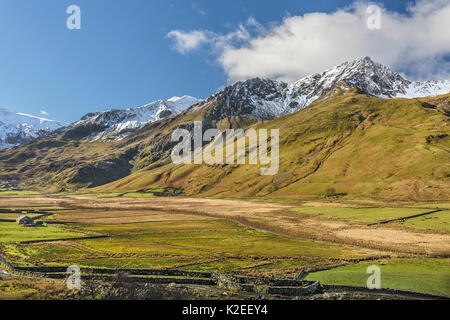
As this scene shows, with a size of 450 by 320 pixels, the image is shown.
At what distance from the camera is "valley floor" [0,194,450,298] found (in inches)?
2226

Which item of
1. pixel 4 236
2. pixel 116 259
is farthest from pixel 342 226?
pixel 4 236

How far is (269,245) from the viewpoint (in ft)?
265

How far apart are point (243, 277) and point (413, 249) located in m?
43.9

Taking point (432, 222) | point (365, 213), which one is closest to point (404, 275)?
point (432, 222)

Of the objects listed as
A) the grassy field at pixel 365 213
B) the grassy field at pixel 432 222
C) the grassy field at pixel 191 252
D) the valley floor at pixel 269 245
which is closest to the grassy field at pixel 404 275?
the valley floor at pixel 269 245

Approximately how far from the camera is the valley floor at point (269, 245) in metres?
56.5

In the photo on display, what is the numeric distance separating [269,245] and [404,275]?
33.7 meters

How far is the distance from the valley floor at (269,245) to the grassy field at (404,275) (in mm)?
148

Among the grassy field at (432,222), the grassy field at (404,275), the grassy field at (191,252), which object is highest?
the grassy field at (432,222)

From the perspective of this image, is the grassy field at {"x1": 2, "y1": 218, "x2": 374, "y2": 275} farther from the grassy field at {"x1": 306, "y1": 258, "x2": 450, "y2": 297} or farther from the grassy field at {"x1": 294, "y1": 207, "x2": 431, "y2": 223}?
the grassy field at {"x1": 294, "y1": 207, "x2": 431, "y2": 223}

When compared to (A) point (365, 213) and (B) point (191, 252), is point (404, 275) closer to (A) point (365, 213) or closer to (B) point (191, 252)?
(B) point (191, 252)

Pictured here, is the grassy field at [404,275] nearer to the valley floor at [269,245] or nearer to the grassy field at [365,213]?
the valley floor at [269,245]

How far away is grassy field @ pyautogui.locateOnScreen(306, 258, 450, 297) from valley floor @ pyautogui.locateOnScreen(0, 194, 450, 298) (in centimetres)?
15
